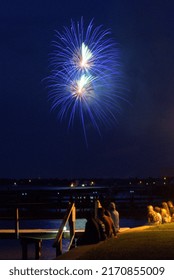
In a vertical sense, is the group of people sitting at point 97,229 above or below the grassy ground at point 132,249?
above

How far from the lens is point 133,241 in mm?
18172

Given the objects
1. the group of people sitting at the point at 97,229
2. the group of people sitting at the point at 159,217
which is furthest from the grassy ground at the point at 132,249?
→ the group of people sitting at the point at 159,217

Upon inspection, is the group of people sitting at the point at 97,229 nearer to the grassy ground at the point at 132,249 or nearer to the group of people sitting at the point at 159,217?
the grassy ground at the point at 132,249

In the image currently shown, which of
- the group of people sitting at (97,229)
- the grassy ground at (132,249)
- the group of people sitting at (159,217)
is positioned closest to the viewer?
the grassy ground at (132,249)

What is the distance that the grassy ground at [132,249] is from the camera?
50.1 ft

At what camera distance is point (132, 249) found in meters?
16.3

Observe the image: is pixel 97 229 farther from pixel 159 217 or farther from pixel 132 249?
pixel 159 217

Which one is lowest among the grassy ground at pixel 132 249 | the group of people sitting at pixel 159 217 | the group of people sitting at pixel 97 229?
the grassy ground at pixel 132 249

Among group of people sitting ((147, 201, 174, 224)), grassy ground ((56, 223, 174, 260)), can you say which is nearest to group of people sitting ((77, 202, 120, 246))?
grassy ground ((56, 223, 174, 260))

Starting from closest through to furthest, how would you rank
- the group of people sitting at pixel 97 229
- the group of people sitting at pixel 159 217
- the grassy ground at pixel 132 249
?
the grassy ground at pixel 132 249 < the group of people sitting at pixel 97 229 < the group of people sitting at pixel 159 217

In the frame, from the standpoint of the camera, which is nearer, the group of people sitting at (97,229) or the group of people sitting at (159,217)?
the group of people sitting at (97,229)
